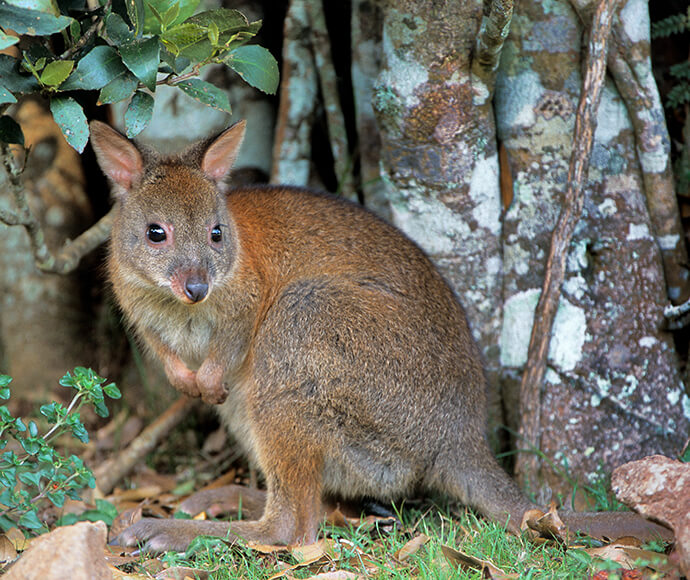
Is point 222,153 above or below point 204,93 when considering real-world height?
below

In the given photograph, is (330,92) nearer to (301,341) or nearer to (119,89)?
(301,341)

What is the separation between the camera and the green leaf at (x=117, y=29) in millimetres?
3322

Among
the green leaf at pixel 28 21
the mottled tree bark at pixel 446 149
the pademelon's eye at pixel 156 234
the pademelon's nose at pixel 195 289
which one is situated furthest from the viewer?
the mottled tree bark at pixel 446 149

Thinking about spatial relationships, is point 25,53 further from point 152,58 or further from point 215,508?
point 215,508

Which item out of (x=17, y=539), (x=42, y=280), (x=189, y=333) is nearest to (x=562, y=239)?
(x=189, y=333)

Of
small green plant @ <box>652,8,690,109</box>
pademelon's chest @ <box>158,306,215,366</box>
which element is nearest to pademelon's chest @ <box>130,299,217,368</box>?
pademelon's chest @ <box>158,306,215,366</box>

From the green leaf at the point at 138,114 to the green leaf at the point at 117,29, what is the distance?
0.28m

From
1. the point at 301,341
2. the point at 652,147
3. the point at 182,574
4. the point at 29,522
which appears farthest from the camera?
the point at 652,147

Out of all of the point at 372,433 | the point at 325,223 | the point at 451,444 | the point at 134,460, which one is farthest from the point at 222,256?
the point at 134,460

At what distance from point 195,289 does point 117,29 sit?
4.08ft

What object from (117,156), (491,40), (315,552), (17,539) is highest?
(491,40)

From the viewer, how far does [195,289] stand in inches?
156

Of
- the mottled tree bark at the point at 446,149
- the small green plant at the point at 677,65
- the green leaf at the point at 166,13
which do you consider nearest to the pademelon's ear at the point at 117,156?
the green leaf at the point at 166,13

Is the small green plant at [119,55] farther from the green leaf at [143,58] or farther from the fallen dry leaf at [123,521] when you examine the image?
the fallen dry leaf at [123,521]
